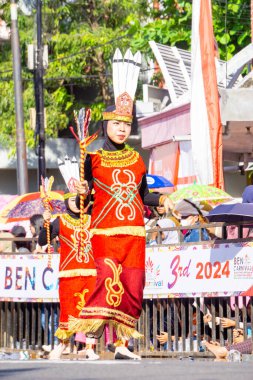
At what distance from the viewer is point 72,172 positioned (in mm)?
13258

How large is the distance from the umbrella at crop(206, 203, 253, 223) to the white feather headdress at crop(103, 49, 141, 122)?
1442 millimetres

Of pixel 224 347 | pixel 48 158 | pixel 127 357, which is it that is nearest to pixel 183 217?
pixel 224 347

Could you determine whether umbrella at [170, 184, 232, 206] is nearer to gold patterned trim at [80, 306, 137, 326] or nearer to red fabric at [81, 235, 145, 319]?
red fabric at [81, 235, 145, 319]

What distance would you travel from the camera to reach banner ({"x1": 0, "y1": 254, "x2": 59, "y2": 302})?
14.5 meters

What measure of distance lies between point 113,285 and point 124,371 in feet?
9.28

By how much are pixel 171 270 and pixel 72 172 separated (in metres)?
1.56

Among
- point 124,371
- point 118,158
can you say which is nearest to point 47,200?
point 118,158

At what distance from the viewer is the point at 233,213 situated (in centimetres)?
1130

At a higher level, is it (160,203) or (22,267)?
(160,203)

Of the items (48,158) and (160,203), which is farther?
(48,158)

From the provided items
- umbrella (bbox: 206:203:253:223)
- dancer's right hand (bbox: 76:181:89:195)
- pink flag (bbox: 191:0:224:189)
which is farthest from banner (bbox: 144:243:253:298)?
pink flag (bbox: 191:0:224:189)

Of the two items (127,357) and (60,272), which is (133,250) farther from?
(60,272)

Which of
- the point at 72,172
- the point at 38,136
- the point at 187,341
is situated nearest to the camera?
the point at 187,341

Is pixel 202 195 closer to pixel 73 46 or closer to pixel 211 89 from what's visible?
pixel 211 89
